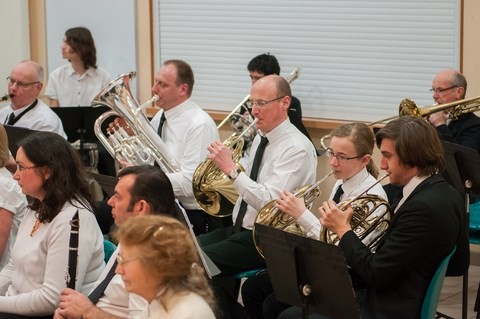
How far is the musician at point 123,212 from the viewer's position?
10.9 ft

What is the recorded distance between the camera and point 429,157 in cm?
357

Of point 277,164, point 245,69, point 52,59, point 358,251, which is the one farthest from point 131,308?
point 52,59

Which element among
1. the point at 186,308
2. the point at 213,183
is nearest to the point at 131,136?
the point at 213,183

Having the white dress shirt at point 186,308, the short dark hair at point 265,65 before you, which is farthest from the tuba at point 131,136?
the white dress shirt at point 186,308

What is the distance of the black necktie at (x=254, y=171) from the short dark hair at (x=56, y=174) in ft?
3.85

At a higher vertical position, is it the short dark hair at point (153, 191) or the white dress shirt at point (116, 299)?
the short dark hair at point (153, 191)

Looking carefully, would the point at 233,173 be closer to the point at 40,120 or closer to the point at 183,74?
the point at 183,74

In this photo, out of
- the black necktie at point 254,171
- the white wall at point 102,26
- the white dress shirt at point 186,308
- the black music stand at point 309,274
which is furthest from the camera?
the white wall at point 102,26

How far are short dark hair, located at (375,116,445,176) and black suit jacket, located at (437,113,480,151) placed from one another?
1913mm

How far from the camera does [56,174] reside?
12.3ft

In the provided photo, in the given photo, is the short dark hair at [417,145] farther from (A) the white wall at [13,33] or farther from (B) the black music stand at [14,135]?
(A) the white wall at [13,33]

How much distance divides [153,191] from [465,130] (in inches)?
109

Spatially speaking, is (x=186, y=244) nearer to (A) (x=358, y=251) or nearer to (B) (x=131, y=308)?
(B) (x=131, y=308)

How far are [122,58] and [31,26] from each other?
122 centimetres
